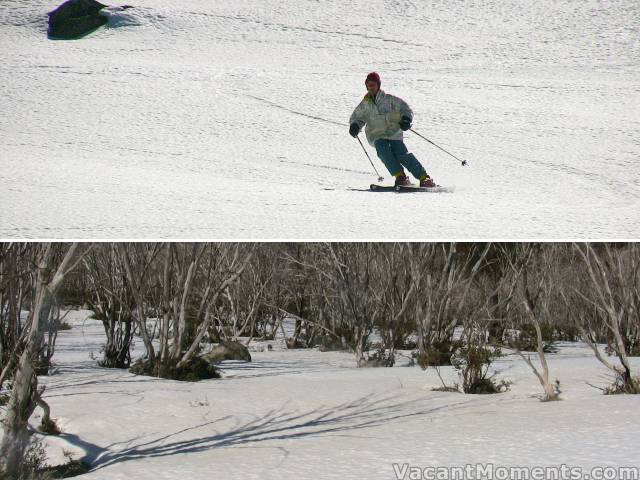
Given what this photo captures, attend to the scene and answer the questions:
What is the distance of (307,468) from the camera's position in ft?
23.8

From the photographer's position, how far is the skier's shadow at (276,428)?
316 inches

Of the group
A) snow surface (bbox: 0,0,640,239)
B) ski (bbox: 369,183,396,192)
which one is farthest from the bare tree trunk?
ski (bbox: 369,183,396,192)

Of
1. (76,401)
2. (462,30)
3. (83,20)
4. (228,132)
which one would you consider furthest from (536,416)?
(83,20)

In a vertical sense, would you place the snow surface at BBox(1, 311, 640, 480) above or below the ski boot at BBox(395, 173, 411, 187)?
below

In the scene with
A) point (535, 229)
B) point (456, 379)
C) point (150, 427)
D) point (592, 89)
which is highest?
point (592, 89)

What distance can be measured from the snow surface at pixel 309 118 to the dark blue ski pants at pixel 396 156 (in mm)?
345

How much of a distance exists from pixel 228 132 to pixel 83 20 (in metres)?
7.46

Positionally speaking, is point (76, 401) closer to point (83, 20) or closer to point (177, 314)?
point (177, 314)

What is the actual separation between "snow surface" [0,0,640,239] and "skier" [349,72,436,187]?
1.18 feet

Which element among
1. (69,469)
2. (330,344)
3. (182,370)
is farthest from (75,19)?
(69,469)

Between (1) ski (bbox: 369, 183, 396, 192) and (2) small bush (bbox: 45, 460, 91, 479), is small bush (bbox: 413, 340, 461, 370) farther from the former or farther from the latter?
(2) small bush (bbox: 45, 460, 91, 479)

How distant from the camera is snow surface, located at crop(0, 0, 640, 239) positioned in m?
9.36

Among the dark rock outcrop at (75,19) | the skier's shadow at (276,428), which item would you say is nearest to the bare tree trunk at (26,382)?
the skier's shadow at (276,428)

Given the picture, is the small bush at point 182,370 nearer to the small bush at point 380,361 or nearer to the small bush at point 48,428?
the small bush at point 380,361
